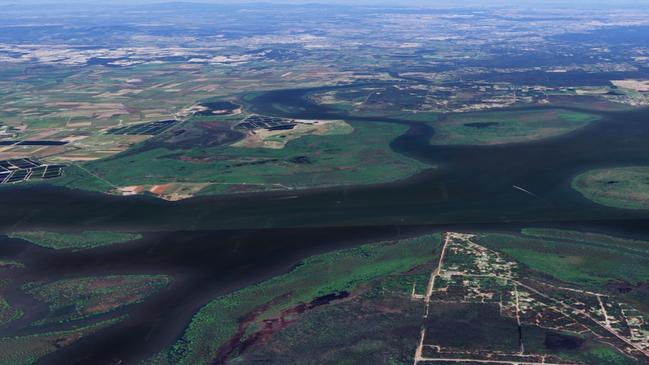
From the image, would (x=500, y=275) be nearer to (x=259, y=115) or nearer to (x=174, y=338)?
(x=174, y=338)

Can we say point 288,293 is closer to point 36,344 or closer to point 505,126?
point 36,344

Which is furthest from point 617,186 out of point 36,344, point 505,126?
point 36,344

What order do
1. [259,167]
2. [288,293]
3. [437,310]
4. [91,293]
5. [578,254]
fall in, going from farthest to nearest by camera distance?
[259,167] < [578,254] < [91,293] < [288,293] < [437,310]

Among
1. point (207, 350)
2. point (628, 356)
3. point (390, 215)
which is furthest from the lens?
point (390, 215)

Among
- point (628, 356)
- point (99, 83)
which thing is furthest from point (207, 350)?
point (99, 83)

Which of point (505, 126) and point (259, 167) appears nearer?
point (259, 167)

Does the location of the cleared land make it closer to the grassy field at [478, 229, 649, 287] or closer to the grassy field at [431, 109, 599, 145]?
the grassy field at [478, 229, 649, 287]

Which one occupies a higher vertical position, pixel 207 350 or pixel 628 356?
pixel 628 356
